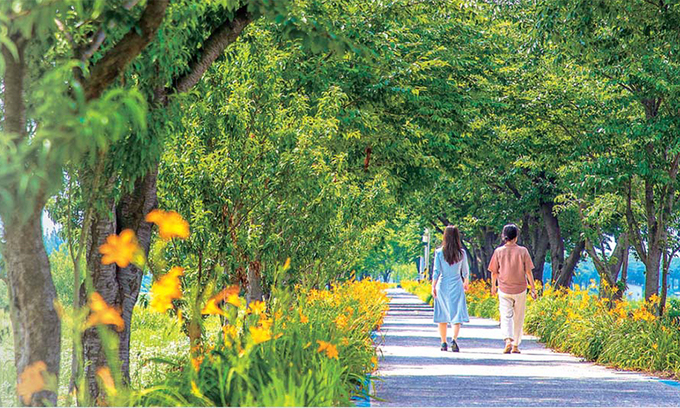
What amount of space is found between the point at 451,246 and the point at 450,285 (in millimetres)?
644

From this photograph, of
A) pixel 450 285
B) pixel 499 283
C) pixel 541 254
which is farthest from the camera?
pixel 541 254

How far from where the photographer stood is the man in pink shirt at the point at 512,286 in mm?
14742

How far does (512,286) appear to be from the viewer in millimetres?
14891

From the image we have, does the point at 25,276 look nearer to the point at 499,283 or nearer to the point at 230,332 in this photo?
the point at 230,332

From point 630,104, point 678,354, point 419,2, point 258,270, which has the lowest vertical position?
point 678,354

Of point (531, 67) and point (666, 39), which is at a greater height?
point (531, 67)

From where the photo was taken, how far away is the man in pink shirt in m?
14.7

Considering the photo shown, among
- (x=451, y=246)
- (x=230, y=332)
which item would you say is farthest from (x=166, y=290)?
(x=451, y=246)

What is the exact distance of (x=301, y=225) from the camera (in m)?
13.0

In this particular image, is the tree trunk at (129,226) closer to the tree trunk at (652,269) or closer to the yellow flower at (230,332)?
the yellow flower at (230,332)

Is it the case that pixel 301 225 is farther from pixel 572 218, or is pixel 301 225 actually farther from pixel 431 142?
pixel 572 218

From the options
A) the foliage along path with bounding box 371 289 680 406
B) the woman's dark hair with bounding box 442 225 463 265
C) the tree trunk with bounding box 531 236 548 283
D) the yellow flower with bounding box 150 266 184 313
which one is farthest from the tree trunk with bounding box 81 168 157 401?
the tree trunk with bounding box 531 236 548 283

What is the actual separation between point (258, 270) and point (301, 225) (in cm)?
86

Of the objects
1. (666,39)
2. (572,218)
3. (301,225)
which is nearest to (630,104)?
(666,39)
